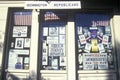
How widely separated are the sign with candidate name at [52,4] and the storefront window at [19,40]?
0.67 metres

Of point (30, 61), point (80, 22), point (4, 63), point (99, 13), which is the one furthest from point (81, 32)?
point (4, 63)

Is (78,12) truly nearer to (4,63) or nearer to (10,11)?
(10,11)

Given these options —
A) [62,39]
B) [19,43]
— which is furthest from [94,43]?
[19,43]

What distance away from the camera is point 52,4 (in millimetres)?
10250

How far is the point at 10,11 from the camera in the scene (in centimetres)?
1088

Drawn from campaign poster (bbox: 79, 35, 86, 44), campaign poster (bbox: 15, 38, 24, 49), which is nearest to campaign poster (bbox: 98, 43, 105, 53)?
campaign poster (bbox: 79, 35, 86, 44)

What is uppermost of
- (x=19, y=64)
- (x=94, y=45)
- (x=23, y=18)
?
(x=23, y=18)

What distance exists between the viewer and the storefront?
10117 mm

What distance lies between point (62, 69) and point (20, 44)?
72.7 inches

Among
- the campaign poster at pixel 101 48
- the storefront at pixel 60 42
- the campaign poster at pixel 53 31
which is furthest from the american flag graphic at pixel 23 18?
the campaign poster at pixel 101 48

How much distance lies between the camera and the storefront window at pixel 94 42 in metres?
10.3

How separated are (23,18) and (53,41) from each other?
4.86 ft

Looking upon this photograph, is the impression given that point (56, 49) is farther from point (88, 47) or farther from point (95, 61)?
point (95, 61)

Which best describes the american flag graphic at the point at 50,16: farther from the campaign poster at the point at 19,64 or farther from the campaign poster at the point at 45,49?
the campaign poster at the point at 19,64
